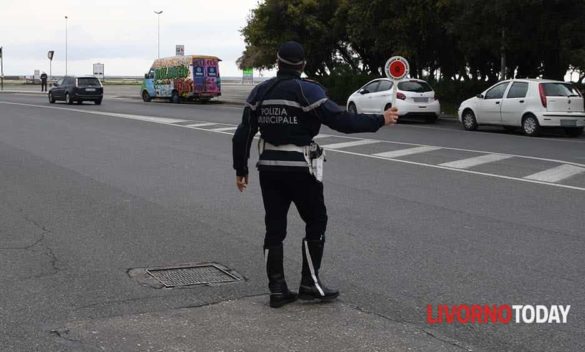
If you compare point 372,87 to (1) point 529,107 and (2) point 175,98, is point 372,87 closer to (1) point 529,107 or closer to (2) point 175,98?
(1) point 529,107

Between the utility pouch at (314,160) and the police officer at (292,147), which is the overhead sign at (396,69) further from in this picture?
the utility pouch at (314,160)

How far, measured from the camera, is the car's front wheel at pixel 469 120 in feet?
70.4

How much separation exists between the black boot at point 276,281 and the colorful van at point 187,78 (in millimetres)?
35385

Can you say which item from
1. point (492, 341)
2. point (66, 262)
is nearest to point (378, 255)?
point (492, 341)

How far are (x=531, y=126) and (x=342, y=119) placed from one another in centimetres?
1559

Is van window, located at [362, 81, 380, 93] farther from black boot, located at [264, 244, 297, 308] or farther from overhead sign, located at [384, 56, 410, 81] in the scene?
black boot, located at [264, 244, 297, 308]

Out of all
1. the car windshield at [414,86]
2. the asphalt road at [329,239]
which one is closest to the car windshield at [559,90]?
the asphalt road at [329,239]

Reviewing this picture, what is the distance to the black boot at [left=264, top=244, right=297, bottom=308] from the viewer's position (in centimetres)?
516

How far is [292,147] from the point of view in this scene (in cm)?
506

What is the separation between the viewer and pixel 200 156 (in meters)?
14.2

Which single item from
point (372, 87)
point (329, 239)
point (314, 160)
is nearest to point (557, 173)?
point (329, 239)

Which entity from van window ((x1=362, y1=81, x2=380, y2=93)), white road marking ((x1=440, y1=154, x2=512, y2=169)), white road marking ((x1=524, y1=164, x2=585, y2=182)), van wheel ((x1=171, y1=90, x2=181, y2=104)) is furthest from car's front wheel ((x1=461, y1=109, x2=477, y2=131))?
van wheel ((x1=171, y1=90, x2=181, y2=104))

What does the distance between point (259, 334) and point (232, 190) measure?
5619 millimetres

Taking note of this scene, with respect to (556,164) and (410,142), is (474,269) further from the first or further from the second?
(410,142)
